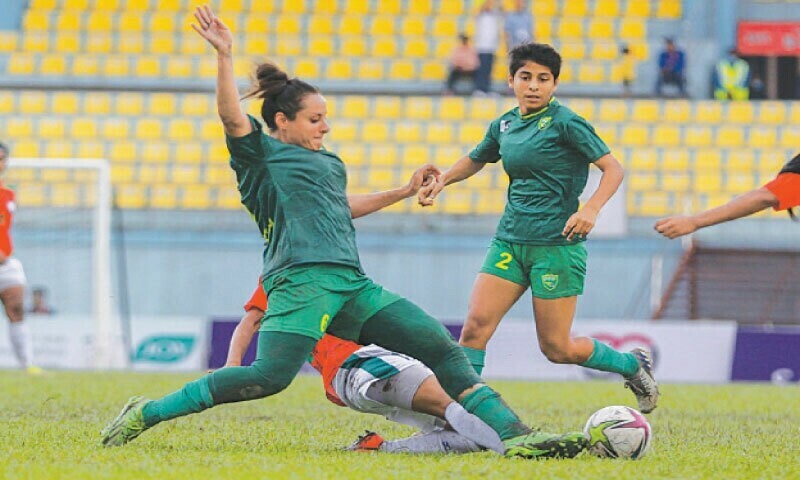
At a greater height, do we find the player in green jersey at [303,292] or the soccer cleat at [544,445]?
the player in green jersey at [303,292]

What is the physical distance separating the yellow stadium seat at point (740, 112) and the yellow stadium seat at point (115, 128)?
368 inches

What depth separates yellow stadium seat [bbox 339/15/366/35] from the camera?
25.0 meters

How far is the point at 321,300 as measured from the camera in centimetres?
618

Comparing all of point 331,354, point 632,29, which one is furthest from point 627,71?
point 331,354

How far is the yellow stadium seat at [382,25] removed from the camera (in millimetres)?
24938

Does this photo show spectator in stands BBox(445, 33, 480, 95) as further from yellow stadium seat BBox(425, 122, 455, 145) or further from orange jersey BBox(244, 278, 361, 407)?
orange jersey BBox(244, 278, 361, 407)

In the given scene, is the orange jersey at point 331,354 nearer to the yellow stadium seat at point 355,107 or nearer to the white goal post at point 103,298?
the white goal post at point 103,298

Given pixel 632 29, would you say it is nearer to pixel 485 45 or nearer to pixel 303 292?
pixel 485 45

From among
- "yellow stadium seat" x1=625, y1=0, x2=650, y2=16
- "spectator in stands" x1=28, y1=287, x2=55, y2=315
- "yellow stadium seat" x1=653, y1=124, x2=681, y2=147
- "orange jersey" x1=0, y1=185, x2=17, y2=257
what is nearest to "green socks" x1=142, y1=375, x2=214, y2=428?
"orange jersey" x1=0, y1=185, x2=17, y2=257

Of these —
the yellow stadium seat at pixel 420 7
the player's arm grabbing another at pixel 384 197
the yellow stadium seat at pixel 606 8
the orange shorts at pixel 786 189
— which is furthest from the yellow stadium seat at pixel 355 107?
the orange shorts at pixel 786 189

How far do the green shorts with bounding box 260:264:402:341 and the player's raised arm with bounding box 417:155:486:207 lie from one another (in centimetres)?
69

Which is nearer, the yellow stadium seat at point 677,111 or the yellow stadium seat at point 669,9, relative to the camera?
the yellow stadium seat at point 677,111

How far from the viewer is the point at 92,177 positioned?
2012cm

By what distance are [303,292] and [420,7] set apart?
19.7 m
